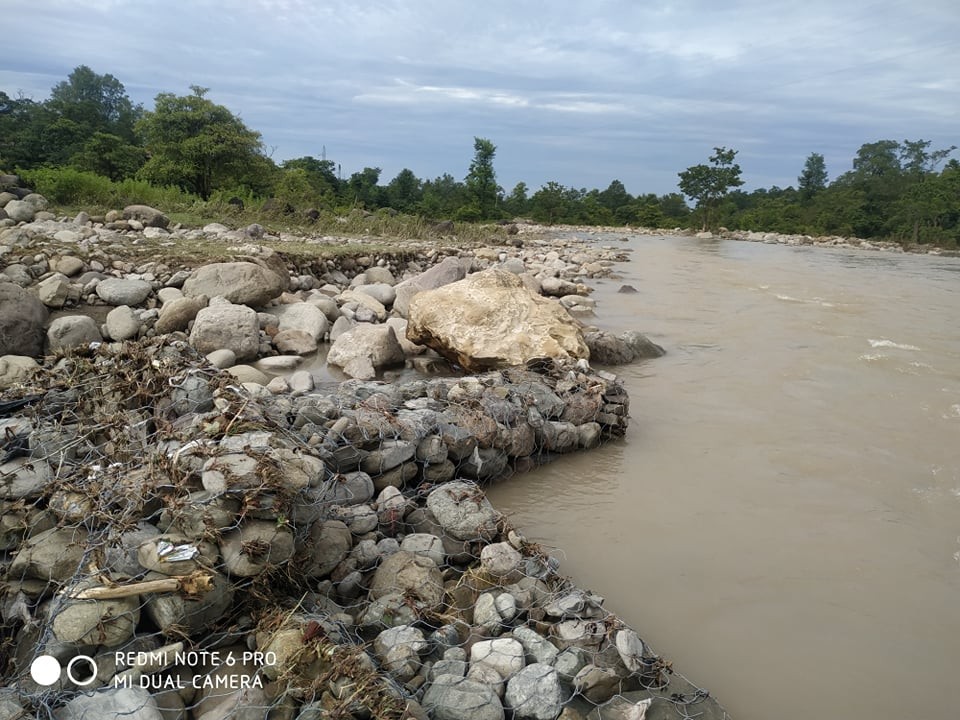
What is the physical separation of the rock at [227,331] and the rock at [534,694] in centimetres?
474

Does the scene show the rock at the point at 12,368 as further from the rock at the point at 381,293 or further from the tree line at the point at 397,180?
the tree line at the point at 397,180

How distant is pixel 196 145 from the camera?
17.2 metres

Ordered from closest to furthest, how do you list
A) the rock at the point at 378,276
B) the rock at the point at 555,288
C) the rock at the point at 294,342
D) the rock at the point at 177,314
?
the rock at the point at 177,314
the rock at the point at 294,342
the rock at the point at 378,276
the rock at the point at 555,288

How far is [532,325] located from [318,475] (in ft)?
11.3

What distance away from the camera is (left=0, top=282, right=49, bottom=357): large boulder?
525 cm

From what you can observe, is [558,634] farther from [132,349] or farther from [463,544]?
[132,349]

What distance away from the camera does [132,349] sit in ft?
10.8

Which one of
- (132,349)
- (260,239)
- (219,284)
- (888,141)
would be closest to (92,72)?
(260,239)

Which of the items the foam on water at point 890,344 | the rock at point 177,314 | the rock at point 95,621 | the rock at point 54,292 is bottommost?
the rock at point 95,621

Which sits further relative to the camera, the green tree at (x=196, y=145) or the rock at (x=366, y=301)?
the green tree at (x=196, y=145)

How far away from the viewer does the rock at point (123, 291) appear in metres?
6.44

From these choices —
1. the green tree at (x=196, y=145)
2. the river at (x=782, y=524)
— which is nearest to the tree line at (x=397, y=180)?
the green tree at (x=196, y=145)

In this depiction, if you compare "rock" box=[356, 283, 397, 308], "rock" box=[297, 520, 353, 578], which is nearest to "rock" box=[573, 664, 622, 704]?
"rock" box=[297, 520, 353, 578]

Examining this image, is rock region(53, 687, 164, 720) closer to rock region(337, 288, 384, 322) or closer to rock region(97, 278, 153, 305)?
rock region(97, 278, 153, 305)
